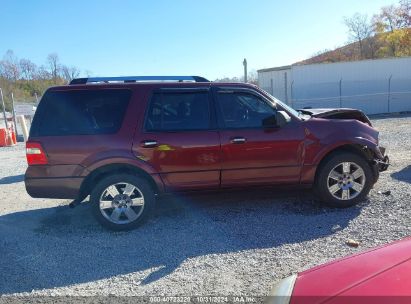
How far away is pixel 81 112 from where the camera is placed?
491 centimetres

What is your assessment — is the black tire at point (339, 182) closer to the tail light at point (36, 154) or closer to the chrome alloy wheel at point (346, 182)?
the chrome alloy wheel at point (346, 182)

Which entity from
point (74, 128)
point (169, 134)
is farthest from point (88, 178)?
point (169, 134)

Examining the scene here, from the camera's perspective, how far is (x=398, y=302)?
1.59 meters

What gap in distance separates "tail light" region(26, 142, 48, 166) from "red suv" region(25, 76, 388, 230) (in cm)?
1

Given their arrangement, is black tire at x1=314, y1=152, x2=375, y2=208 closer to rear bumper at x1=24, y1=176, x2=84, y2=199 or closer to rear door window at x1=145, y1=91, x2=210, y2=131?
rear door window at x1=145, y1=91, x2=210, y2=131

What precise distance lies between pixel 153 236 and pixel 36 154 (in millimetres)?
1842

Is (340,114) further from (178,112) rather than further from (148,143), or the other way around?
(148,143)

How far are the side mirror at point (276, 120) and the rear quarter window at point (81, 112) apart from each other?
1900 millimetres

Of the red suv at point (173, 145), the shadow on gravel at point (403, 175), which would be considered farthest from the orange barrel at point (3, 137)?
the shadow on gravel at point (403, 175)

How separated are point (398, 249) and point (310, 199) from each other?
3.78 meters

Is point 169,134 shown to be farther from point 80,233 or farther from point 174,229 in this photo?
point 80,233

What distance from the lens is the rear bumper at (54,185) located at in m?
4.85

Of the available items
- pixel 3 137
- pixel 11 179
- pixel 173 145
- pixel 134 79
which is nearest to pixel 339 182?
pixel 173 145

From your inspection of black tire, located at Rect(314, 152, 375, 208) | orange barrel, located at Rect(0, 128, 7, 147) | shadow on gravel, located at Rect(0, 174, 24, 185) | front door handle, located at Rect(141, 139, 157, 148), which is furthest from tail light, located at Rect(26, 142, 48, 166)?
orange barrel, located at Rect(0, 128, 7, 147)
